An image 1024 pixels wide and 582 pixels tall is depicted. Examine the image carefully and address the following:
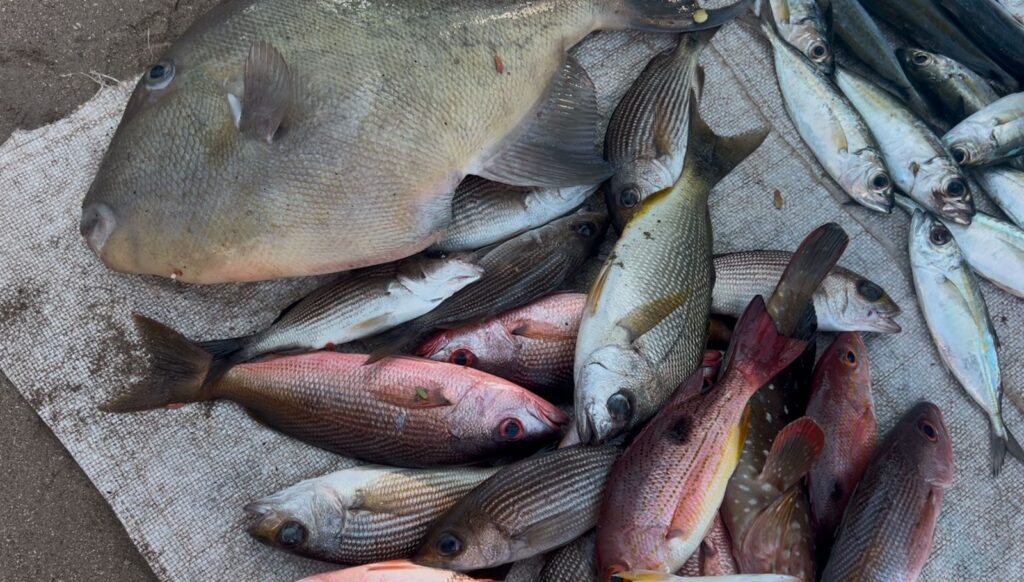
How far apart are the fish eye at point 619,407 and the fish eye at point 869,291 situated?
88 cm

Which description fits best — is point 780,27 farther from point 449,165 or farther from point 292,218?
point 292,218

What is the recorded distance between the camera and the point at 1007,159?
267cm

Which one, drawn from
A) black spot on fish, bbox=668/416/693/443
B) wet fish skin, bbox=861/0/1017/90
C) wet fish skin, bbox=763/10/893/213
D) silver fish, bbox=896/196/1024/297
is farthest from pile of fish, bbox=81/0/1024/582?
wet fish skin, bbox=861/0/1017/90

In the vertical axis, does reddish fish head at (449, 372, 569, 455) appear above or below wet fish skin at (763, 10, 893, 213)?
below

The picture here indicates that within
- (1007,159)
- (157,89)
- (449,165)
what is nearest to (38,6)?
A: (157,89)

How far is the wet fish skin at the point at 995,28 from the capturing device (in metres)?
2.67

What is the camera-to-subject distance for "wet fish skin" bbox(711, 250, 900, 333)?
234 cm

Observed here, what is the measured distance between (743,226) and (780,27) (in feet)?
2.49

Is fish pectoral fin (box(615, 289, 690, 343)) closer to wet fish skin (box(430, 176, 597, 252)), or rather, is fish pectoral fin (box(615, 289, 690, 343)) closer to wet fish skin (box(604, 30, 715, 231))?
wet fish skin (box(604, 30, 715, 231))

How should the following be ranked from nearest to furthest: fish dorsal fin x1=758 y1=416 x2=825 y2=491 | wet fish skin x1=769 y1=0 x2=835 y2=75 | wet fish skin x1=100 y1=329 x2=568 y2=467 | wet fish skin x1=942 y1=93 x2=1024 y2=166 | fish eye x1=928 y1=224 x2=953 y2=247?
fish dorsal fin x1=758 y1=416 x2=825 y2=491 < wet fish skin x1=100 y1=329 x2=568 y2=467 < fish eye x1=928 y1=224 x2=953 y2=247 < wet fish skin x1=942 y1=93 x2=1024 y2=166 < wet fish skin x1=769 y1=0 x2=835 y2=75

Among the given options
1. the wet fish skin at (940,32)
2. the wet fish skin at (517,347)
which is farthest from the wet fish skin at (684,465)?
the wet fish skin at (940,32)

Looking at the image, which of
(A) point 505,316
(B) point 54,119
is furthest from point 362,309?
(B) point 54,119

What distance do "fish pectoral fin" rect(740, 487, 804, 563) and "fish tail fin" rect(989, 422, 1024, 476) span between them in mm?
837

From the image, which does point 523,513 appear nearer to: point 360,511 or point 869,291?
point 360,511
